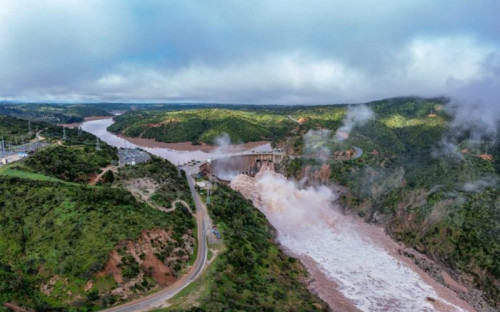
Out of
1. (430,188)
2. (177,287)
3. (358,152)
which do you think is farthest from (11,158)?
(358,152)

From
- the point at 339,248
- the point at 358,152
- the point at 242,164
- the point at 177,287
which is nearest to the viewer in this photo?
the point at 177,287

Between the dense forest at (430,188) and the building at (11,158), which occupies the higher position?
the building at (11,158)

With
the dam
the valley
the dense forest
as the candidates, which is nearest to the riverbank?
the dense forest

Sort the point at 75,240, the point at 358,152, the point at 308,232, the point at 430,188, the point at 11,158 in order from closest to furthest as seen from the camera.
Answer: the point at 75,240
the point at 11,158
the point at 308,232
the point at 430,188
the point at 358,152

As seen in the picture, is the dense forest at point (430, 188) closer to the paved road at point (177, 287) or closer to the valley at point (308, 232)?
the valley at point (308, 232)

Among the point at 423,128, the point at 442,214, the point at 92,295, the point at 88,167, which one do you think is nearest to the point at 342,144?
the point at 423,128

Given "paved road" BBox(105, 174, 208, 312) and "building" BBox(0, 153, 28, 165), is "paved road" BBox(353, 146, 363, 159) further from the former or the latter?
"building" BBox(0, 153, 28, 165)

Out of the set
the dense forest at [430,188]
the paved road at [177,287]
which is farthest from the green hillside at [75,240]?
the dense forest at [430,188]

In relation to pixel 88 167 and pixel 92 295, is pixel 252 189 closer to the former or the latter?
pixel 88 167

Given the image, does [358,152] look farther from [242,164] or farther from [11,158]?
[11,158]

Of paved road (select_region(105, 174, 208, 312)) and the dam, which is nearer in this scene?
paved road (select_region(105, 174, 208, 312))
